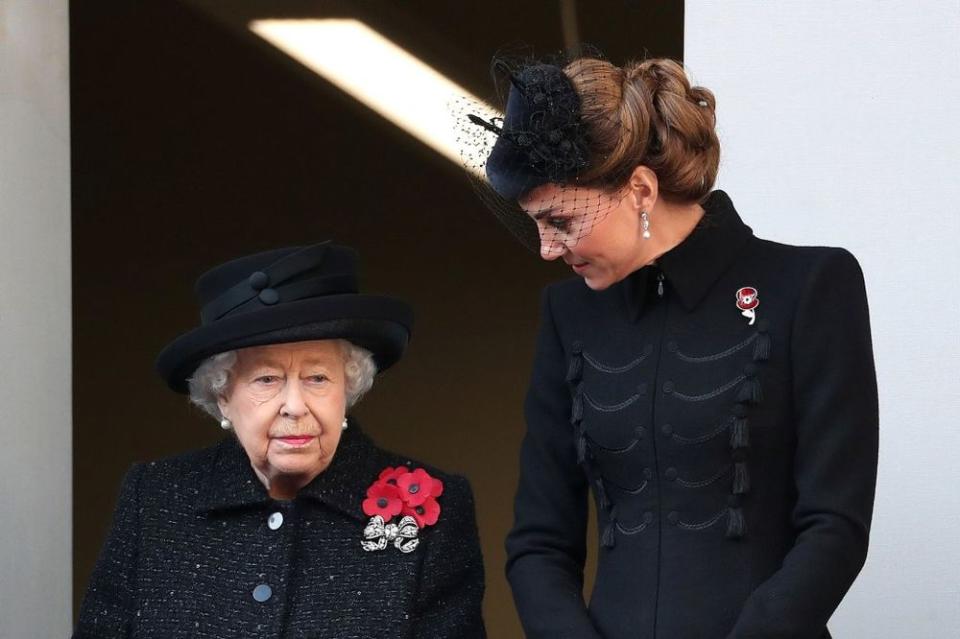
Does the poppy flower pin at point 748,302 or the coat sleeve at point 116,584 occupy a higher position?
the poppy flower pin at point 748,302

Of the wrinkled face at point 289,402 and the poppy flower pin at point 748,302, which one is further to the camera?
the wrinkled face at point 289,402

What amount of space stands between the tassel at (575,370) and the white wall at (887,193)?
3.21ft

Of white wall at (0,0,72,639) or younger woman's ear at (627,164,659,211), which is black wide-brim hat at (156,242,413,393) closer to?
younger woman's ear at (627,164,659,211)

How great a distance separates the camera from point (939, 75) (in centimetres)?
354

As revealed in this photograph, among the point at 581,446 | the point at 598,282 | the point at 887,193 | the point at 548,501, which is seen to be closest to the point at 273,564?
the point at 548,501

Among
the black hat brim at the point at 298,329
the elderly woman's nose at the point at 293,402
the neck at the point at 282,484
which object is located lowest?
the neck at the point at 282,484

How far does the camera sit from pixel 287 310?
3.06m

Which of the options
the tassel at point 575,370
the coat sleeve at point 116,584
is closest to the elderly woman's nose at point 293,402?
the coat sleeve at point 116,584

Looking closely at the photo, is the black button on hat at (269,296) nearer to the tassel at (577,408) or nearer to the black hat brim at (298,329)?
the black hat brim at (298,329)

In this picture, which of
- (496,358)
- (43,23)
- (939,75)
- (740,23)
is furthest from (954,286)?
(496,358)

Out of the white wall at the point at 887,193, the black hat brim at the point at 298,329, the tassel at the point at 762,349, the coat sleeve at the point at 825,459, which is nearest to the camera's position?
the coat sleeve at the point at 825,459

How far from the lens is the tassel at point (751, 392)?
2596mm

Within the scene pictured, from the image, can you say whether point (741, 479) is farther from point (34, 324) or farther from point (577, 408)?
point (34, 324)

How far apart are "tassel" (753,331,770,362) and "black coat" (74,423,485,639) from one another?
2.80 feet
